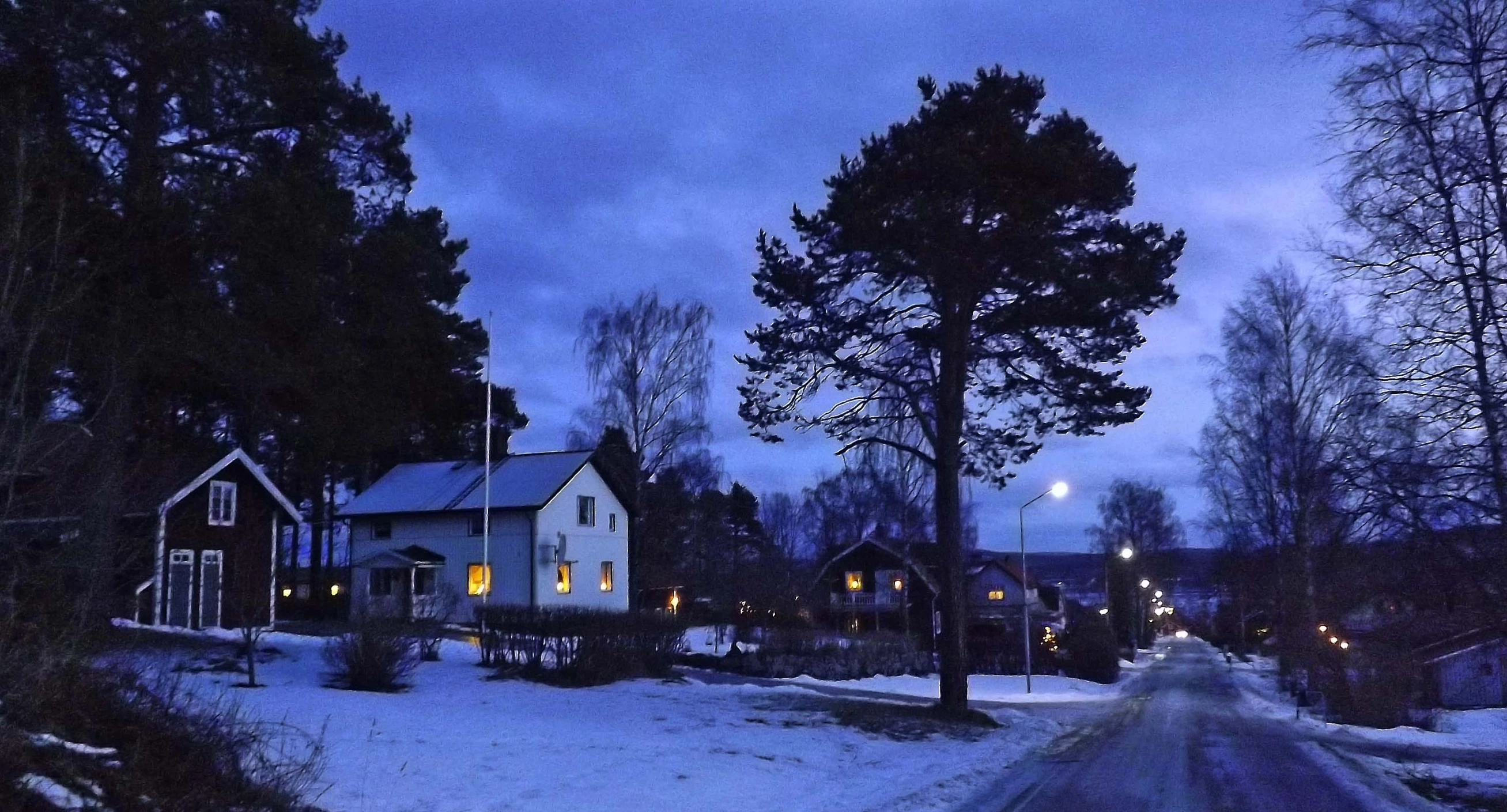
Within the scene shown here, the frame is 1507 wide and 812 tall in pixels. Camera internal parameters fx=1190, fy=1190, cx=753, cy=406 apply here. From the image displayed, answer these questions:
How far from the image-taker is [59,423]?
10.7m

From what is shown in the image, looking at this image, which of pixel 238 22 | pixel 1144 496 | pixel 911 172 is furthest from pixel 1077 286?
pixel 1144 496

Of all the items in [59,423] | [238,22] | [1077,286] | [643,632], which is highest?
[238,22]

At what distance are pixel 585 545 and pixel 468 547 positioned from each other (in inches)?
185

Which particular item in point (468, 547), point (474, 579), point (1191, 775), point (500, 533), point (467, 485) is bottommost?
point (1191, 775)

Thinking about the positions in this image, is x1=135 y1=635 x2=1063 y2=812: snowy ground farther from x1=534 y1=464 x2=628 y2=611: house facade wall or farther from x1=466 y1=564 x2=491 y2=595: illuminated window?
x1=466 y1=564 x2=491 y2=595: illuminated window

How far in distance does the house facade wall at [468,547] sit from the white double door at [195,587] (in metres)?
12.0

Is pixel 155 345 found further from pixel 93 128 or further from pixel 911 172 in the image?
pixel 911 172

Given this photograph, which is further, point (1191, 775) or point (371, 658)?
point (371, 658)

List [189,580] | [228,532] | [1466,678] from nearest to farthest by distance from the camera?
[189,580]
[228,532]
[1466,678]

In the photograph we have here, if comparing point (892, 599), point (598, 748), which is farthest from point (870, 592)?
point (598, 748)

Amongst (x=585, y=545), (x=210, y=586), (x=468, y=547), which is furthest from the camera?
(x=585, y=545)

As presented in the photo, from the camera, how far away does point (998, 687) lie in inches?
1703

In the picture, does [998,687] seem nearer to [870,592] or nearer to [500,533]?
[500,533]

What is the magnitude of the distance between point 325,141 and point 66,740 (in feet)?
48.3
